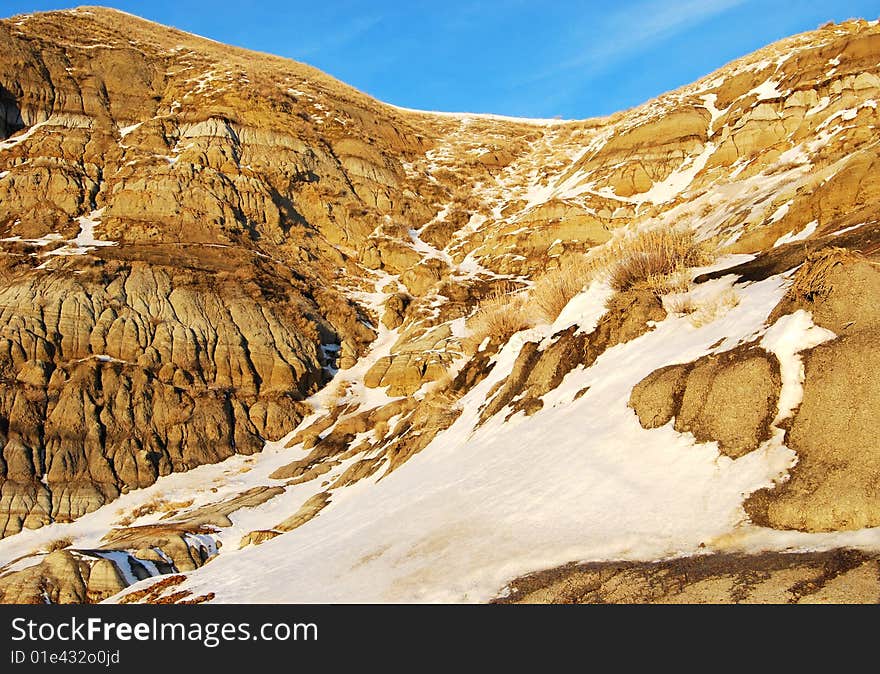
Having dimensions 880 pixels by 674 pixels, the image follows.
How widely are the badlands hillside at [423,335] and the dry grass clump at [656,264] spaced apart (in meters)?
0.07

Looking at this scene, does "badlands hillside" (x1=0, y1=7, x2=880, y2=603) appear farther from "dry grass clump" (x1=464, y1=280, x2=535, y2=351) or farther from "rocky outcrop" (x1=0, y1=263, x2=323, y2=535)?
"dry grass clump" (x1=464, y1=280, x2=535, y2=351)

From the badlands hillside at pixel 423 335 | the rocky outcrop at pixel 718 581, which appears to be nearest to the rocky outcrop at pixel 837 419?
the badlands hillside at pixel 423 335

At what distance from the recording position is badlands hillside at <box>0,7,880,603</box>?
5234 mm

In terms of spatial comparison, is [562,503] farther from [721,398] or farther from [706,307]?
[706,307]

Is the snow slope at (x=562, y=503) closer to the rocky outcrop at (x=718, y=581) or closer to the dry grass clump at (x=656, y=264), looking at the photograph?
the rocky outcrop at (x=718, y=581)

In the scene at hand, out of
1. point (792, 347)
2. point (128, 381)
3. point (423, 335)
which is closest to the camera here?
point (792, 347)

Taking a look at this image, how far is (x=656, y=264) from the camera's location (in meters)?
10.6

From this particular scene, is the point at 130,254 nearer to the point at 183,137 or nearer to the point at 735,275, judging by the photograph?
the point at 183,137

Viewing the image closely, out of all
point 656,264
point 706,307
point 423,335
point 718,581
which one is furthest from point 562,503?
point 423,335

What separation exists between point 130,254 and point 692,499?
34.4 meters

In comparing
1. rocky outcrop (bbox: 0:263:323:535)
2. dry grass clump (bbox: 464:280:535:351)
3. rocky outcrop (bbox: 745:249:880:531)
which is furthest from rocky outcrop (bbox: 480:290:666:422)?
rocky outcrop (bbox: 0:263:323:535)

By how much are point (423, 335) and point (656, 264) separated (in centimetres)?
1987

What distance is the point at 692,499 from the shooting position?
5199mm
